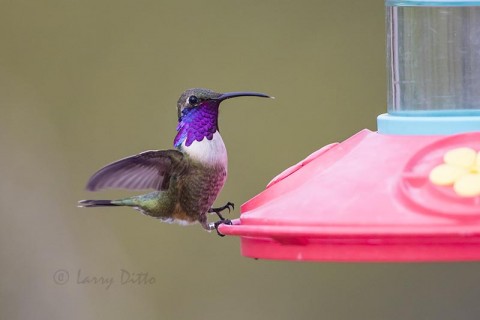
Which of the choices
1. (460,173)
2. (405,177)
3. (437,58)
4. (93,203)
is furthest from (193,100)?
(460,173)

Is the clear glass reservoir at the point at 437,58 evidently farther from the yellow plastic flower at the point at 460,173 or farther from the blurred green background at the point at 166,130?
the blurred green background at the point at 166,130

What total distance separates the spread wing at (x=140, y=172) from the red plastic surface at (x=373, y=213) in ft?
1.75

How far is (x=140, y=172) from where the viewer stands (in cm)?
375

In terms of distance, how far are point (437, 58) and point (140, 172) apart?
983mm

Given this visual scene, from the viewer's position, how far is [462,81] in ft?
11.0

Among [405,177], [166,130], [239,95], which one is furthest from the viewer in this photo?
[166,130]

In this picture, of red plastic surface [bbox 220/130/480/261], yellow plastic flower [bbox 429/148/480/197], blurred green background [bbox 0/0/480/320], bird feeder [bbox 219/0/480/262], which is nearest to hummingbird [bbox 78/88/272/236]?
bird feeder [bbox 219/0/480/262]

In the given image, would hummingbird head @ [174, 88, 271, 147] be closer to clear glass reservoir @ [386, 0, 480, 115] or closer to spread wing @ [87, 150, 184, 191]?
spread wing @ [87, 150, 184, 191]

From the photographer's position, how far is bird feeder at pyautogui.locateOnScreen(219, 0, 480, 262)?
2666 millimetres

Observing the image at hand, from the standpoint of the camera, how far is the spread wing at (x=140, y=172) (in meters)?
3.49

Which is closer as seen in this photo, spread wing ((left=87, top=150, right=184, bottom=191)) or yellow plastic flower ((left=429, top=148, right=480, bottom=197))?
yellow plastic flower ((left=429, top=148, right=480, bottom=197))

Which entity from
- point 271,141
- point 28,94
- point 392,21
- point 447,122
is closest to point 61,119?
point 28,94

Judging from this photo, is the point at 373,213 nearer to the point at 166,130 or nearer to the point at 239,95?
the point at 239,95

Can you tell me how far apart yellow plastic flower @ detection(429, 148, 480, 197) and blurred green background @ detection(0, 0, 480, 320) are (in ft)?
12.1
